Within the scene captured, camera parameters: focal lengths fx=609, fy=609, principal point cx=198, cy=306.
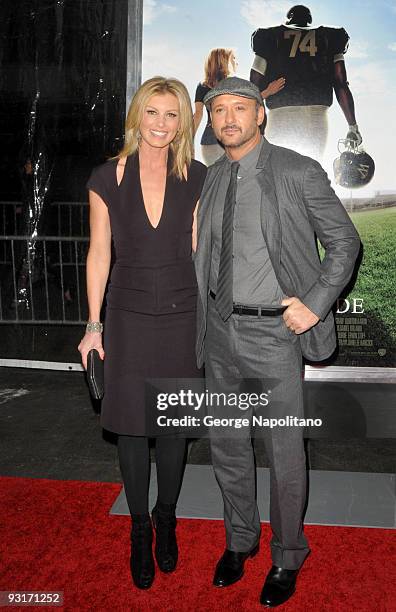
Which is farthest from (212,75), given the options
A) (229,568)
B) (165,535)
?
(229,568)

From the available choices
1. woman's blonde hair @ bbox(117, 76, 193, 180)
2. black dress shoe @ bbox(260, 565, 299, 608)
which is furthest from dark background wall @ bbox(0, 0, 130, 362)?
black dress shoe @ bbox(260, 565, 299, 608)

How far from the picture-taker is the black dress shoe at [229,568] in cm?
246

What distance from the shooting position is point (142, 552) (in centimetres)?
249

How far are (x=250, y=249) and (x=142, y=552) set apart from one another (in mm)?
1311

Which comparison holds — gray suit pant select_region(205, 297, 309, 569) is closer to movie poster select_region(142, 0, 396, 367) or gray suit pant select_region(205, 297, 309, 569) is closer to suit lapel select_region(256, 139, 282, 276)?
suit lapel select_region(256, 139, 282, 276)

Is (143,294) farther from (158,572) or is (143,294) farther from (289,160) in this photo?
(158,572)

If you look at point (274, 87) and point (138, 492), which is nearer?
point (138, 492)

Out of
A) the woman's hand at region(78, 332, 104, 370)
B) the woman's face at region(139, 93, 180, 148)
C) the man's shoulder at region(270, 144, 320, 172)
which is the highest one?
the woman's face at region(139, 93, 180, 148)

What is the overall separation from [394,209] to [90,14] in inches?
109

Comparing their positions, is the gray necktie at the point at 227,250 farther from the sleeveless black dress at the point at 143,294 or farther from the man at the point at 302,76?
the man at the point at 302,76

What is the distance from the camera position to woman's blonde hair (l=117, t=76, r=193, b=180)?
7.79ft

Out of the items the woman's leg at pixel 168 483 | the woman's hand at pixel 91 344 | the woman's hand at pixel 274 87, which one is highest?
the woman's hand at pixel 274 87

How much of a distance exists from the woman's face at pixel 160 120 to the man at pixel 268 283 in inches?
7.2

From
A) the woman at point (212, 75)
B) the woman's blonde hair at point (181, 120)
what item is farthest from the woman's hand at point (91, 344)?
the woman at point (212, 75)
